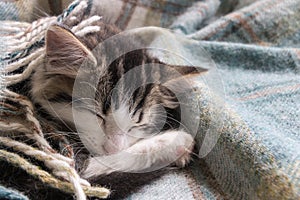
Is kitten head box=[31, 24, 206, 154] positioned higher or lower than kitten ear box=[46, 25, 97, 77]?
lower

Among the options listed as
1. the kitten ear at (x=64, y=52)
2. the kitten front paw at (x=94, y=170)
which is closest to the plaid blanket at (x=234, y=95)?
the kitten front paw at (x=94, y=170)

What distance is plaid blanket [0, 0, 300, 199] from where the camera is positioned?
2.10 feet

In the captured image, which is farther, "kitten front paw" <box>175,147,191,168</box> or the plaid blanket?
"kitten front paw" <box>175,147,191,168</box>

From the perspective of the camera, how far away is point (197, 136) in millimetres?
793

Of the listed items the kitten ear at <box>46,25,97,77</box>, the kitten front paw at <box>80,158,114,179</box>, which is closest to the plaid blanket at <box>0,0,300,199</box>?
the kitten front paw at <box>80,158,114,179</box>

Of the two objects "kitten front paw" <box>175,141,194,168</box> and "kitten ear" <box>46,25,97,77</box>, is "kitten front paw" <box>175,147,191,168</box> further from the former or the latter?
"kitten ear" <box>46,25,97,77</box>

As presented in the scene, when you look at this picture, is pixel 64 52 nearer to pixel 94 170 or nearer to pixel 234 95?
pixel 94 170

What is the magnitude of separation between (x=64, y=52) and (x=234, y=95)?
440 millimetres

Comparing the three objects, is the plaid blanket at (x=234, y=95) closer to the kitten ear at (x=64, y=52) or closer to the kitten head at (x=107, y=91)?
the kitten head at (x=107, y=91)

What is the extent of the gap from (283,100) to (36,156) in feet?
1.76

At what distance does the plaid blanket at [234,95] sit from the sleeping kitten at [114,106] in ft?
0.13

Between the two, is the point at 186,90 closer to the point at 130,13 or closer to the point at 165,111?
the point at 165,111

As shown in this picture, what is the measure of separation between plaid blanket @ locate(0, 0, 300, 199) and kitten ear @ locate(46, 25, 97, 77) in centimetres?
20

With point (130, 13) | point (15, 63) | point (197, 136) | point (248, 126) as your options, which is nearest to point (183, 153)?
point (197, 136)
